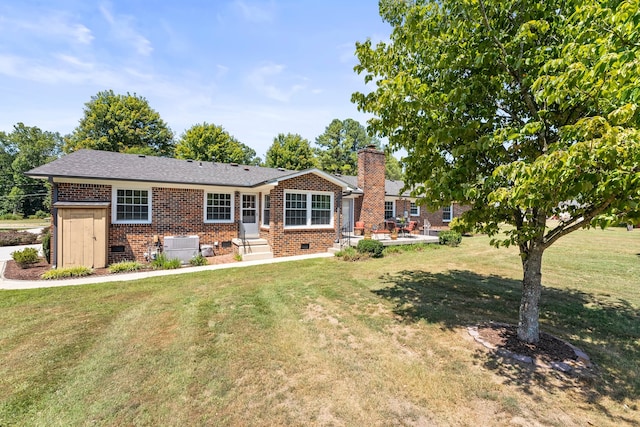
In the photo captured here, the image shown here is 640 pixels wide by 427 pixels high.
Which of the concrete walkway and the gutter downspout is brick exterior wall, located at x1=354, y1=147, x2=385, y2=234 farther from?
the gutter downspout

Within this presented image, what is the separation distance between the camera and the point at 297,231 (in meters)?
13.0

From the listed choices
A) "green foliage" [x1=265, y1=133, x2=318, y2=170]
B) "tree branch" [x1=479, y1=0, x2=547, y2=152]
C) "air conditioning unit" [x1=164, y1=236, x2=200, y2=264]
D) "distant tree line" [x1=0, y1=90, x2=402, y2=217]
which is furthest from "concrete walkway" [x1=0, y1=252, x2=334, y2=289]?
"green foliage" [x1=265, y1=133, x2=318, y2=170]

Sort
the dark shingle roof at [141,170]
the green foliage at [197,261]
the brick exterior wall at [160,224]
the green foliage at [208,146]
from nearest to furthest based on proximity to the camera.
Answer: the dark shingle roof at [141,170], the brick exterior wall at [160,224], the green foliage at [197,261], the green foliage at [208,146]

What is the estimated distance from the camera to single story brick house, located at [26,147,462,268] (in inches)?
390

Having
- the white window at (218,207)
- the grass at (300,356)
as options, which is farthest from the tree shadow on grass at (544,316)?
the white window at (218,207)

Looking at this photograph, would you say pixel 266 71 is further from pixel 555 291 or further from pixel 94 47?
pixel 555 291

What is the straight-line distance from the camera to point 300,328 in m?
5.21

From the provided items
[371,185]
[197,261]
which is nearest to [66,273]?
[197,261]

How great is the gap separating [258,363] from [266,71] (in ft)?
36.9

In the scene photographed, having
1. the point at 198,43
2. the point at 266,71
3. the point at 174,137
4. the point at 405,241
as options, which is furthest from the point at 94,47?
the point at 174,137

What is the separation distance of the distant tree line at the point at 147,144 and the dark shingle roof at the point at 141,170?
22735 millimetres

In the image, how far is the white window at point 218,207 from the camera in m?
12.8

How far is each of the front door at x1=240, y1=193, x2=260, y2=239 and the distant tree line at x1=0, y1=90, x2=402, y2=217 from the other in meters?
22.6

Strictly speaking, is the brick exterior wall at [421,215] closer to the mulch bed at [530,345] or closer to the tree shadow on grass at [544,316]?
the tree shadow on grass at [544,316]
